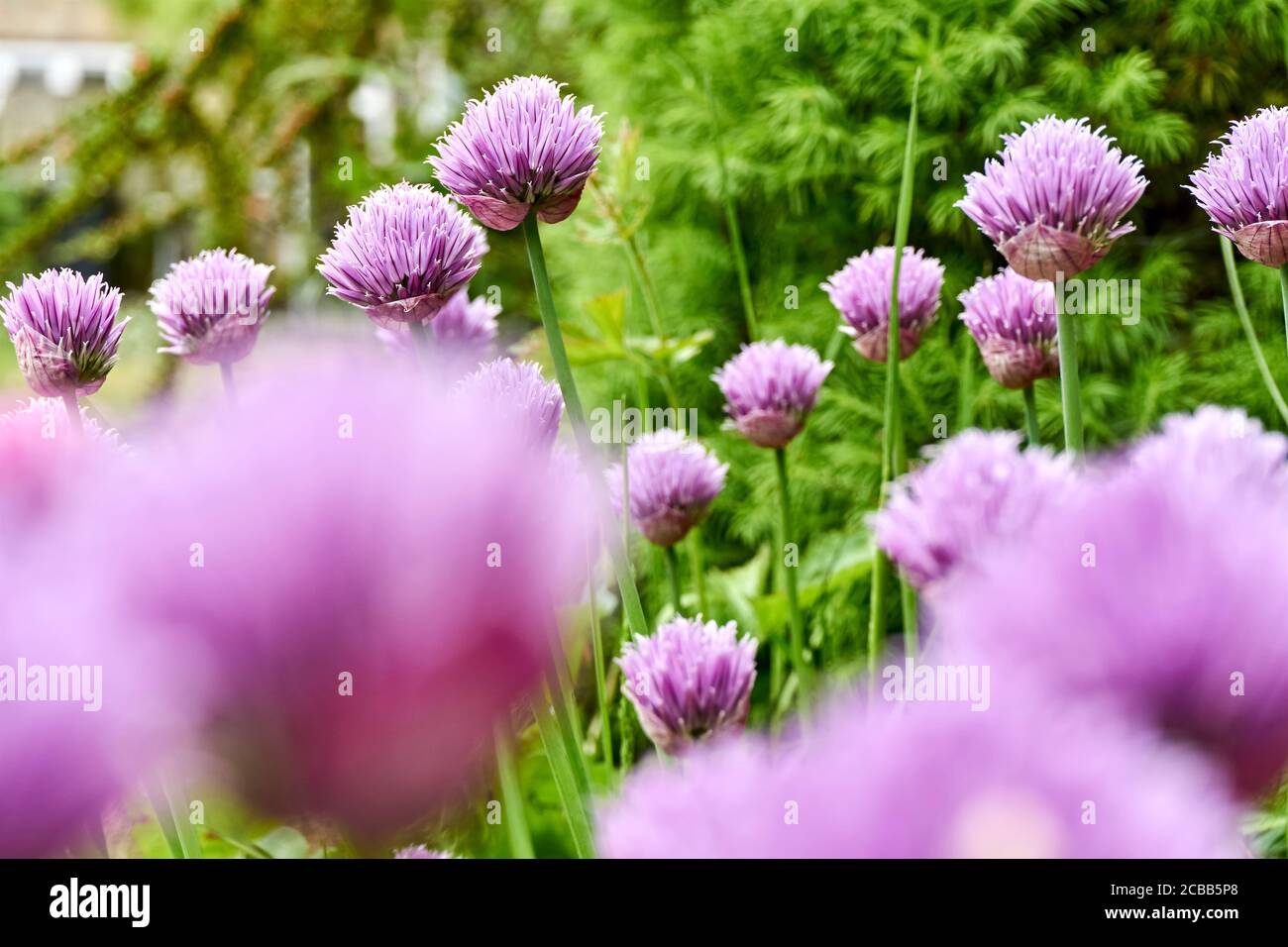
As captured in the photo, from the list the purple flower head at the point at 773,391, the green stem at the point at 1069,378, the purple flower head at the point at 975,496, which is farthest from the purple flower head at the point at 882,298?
the purple flower head at the point at 975,496

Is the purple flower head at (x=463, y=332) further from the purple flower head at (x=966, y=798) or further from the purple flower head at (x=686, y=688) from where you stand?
the purple flower head at (x=966, y=798)

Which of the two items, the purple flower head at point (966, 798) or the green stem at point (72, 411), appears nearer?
the purple flower head at point (966, 798)

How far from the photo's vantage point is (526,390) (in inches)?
9.9

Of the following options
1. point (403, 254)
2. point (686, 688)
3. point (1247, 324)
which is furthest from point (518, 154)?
point (1247, 324)

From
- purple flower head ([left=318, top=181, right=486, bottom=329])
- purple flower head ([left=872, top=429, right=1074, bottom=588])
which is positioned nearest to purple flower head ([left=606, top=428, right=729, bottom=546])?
purple flower head ([left=318, top=181, right=486, bottom=329])

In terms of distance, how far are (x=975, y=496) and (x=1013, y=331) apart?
0.22m

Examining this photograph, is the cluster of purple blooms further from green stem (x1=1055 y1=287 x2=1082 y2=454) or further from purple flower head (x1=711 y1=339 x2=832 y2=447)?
purple flower head (x1=711 y1=339 x2=832 y2=447)

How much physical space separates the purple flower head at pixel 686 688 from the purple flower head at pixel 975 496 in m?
0.09

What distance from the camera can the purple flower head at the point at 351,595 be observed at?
94mm

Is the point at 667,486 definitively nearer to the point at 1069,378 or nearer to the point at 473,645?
the point at 1069,378

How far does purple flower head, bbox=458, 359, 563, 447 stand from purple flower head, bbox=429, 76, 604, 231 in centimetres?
5

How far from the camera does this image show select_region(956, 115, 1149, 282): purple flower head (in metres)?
0.26
